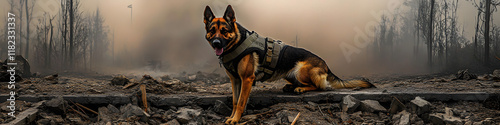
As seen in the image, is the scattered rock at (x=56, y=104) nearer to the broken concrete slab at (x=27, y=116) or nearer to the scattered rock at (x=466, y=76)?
the broken concrete slab at (x=27, y=116)

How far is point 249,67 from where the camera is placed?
4.88m

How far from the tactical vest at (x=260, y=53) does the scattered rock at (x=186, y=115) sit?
94cm

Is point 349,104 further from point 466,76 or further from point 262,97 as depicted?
point 466,76

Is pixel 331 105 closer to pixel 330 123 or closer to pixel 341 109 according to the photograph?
pixel 341 109

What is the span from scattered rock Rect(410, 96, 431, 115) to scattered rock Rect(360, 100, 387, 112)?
0.44 meters

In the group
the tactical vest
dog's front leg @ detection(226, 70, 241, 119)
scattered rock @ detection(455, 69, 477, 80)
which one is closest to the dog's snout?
the tactical vest

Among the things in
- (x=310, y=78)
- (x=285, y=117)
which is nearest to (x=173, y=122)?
(x=285, y=117)

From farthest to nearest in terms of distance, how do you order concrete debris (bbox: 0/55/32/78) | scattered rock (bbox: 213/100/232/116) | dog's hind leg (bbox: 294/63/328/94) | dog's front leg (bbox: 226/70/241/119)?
concrete debris (bbox: 0/55/32/78)
dog's hind leg (bbox: 294/63/328/94)
scattered rock (bbox: 213/100/232/116)
dog's front leg (bbox: 226/70/241/119)

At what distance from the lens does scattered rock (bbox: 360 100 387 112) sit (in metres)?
5.02

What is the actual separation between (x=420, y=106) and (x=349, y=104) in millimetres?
1091

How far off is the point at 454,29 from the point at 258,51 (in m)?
18.0

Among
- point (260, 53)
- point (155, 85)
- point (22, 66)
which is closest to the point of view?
point (260, 53)

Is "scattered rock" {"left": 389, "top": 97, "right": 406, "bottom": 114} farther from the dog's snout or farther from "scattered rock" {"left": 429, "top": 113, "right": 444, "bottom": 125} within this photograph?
the dog's snout

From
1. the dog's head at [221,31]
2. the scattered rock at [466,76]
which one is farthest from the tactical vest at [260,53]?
the scattered rock at [466,76]
